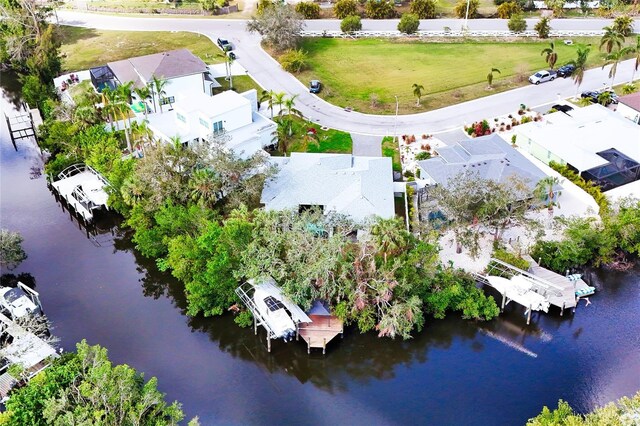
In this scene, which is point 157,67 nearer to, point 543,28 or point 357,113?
point 357,113

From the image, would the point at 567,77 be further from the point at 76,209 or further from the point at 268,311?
the point at 76,209

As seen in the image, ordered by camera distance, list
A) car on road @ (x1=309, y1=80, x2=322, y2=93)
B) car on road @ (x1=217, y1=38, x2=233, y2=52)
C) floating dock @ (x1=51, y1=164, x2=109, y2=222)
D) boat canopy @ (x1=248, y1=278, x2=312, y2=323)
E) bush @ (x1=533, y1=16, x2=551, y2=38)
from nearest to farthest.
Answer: boat canopy @ (x1=248, y1=278, x2=312, y2=323) < floating dock @ (x1=51, y1=164, x2=109, y2=222) < car on road @ (x1=309, y1=80, x2=322, y2=93) < car on road @ (x1=217, y1=38, x2=233, y2=52) < bush @ (x1=533, y1=16, x2=551, y2=38)

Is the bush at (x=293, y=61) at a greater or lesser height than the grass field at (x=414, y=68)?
greater

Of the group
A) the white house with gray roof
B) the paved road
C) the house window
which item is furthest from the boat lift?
the house window

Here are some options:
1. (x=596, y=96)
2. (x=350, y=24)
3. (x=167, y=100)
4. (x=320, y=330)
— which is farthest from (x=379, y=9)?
(x=320, y=330)

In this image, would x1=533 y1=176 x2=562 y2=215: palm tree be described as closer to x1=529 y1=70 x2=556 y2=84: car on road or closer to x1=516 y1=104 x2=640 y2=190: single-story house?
x1=516 y1=104 x2=640 y2=190: single-story house

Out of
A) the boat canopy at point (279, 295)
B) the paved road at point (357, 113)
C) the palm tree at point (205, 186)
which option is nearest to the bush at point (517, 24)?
the paved road at point (357, 113)

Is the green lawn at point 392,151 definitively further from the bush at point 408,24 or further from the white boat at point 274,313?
the bush at point 408,24
